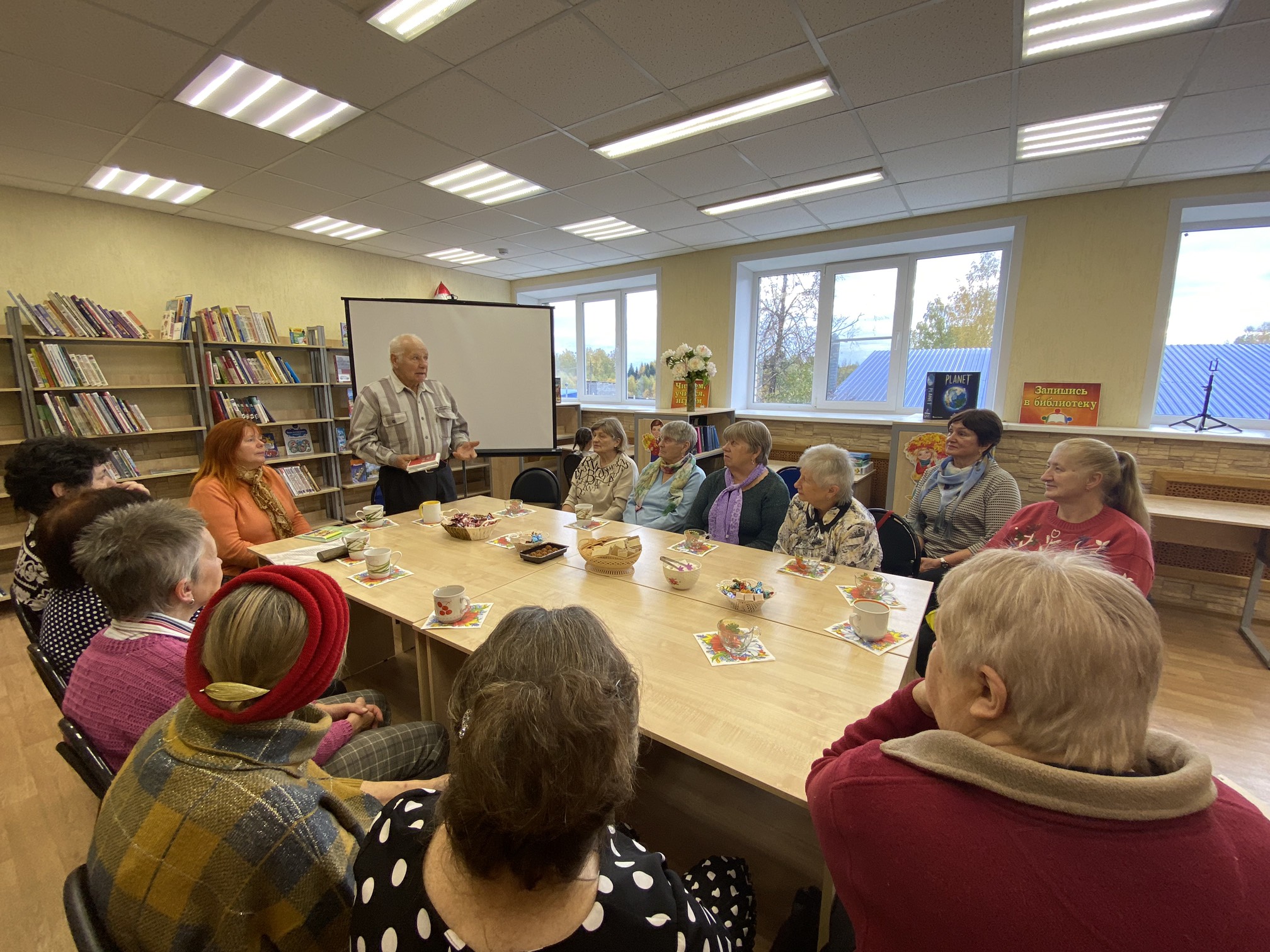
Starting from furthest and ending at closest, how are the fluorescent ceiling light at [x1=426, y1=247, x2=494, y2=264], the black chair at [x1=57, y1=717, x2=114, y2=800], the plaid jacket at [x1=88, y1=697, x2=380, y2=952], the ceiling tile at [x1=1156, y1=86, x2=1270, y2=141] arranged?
the fluorescent ceiling light at [x1=426, y1=247, x2=494, y2=264]
the ceiling tile at [x1=1156, y1=86, x2=1270, y2=141]
the black chair at [x1=57, y1=717, x2=114, y2=800]
the plaid jacket at [x1=88, y1=697, x2=380, y2=952]

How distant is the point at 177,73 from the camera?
2.28 m

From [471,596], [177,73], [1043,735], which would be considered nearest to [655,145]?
[177,73]

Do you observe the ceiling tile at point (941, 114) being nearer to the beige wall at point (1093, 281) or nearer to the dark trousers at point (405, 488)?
the beige wall at point (1093, 281)

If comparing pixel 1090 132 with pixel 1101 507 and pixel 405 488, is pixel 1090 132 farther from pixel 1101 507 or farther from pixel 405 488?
pixel 405 488

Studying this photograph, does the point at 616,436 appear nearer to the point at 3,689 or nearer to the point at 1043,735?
the point at 1043,735

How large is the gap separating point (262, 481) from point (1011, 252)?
5333mm

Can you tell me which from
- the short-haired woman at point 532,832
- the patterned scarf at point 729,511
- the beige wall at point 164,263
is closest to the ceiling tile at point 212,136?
the beige wall at point 164,263

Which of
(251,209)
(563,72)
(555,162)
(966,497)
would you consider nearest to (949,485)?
(966,497)

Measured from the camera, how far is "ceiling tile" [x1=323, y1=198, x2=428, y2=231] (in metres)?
4.00

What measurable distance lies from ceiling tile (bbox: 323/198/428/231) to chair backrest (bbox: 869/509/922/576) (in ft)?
13.7

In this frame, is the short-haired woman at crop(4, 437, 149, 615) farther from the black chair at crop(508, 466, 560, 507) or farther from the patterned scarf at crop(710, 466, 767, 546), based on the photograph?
the patterned scarf at crop(710, 466, 767, 546)

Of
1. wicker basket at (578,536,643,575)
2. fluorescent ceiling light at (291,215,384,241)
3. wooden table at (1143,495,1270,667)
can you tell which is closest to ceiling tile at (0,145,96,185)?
fluorescent ceiling light at (291,215,384,241)

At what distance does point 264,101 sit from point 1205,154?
16.8 ft

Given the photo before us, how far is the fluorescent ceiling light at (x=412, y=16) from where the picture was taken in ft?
6.18
